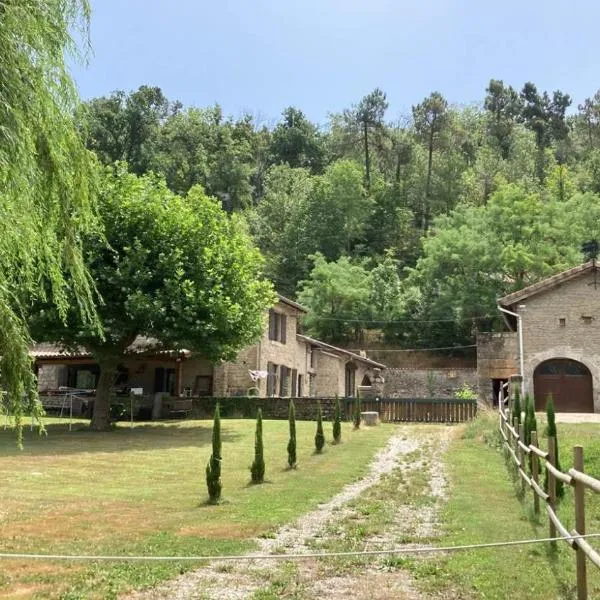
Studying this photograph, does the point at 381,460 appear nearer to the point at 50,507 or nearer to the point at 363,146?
the point at 50,507

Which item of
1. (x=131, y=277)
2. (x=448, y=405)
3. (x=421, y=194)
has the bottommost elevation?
(x=448, y=405)

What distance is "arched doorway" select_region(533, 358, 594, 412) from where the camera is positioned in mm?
27031

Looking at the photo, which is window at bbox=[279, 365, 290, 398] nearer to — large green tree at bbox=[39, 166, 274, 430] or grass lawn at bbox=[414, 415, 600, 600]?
large green tree at bbox=[39, 166, 274, 430]

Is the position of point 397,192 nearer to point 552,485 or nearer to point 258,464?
point 258,464

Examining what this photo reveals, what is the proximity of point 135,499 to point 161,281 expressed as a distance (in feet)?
35.5

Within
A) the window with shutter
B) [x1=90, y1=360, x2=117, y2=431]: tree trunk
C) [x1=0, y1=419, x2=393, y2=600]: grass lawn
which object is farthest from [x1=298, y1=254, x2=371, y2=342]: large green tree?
[x1=0, y1=419, x2=393, y2=600]: grass lawn

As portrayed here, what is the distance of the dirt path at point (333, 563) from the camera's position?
223 inches

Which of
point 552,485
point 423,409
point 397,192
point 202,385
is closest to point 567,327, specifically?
point 423,409

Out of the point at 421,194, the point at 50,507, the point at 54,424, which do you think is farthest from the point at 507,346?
the point at 421,194

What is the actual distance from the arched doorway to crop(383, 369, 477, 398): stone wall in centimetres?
1492

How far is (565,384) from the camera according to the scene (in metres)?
27.3

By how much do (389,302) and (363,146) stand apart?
2814cm

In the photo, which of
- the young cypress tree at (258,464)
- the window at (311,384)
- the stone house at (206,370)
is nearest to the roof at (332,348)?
the stone house at (206,370)

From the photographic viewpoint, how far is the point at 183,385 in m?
30.5
